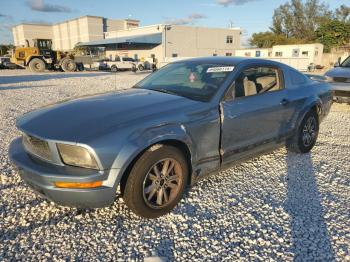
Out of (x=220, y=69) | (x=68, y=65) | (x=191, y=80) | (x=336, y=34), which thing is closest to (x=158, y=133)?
(x=191, y=80)

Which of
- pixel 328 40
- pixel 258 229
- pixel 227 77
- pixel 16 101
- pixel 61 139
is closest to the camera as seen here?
pixel 61 139

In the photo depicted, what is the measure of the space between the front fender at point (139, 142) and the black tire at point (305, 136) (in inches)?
94.3

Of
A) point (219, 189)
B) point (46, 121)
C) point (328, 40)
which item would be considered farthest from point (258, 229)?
point (328, 40)

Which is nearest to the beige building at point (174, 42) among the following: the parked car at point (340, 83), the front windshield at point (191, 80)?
the parked car at point (340, 83)

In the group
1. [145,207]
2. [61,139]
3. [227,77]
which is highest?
[227,77]

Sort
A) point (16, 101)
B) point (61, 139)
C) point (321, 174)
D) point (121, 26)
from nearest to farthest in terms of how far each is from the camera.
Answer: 1. point (61, 139)
2. point (321, 174)
3. point (16, 101)
4. point (121, 26)

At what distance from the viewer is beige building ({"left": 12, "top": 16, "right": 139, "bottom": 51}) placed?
2685 inches

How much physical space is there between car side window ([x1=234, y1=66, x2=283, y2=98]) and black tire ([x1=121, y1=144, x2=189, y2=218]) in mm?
1166

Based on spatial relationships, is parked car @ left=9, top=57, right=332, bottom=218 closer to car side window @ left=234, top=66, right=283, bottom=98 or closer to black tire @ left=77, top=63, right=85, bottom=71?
car side window @ left=234, top=66, right=283, bottom=98

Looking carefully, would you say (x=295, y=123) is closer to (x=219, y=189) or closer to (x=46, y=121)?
(x=219, y=189)

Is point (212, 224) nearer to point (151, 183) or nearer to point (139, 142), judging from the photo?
point (151, 183)

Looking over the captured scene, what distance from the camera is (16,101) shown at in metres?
10.1

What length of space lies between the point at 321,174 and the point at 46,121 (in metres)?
3.54

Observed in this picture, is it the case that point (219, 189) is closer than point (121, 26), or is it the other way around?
point (219, 189)
